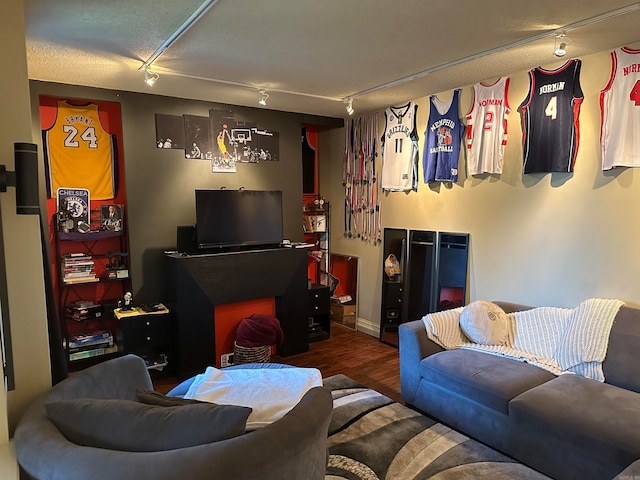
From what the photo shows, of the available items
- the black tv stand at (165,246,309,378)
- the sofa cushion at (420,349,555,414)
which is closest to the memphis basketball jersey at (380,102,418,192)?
the black tv stand at (165,246,309,378)

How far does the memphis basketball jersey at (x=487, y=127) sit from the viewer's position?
11.3 feet

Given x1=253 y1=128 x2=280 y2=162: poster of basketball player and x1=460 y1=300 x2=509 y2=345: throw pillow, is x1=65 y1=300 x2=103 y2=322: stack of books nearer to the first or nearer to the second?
x1=253 y1=128 x2=280 y2=162: poster of basketball player

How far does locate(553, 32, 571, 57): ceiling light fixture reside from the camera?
2.51 m

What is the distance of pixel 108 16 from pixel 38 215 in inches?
50.3

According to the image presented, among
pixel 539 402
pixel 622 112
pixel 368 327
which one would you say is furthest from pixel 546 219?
pixel 368 327

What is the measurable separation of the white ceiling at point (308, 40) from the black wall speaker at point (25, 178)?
108cm

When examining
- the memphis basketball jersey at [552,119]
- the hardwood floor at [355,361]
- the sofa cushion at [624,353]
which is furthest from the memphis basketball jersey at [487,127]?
the hardwood floor at [355,361]

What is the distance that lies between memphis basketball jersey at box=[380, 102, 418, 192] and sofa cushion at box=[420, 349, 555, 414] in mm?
2024

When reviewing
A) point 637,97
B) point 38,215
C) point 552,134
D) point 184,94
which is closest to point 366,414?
point 38,215

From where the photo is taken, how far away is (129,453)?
1189 millimetres

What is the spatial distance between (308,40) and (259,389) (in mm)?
2100

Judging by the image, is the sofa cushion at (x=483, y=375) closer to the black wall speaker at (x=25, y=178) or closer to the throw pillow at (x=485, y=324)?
the throw pillow at (x=485, y=324)

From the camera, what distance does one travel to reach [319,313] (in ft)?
15.3

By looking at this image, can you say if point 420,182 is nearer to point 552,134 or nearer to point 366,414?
Result: point 552,134
